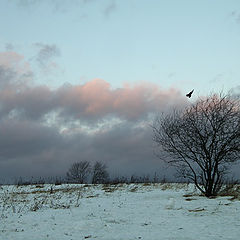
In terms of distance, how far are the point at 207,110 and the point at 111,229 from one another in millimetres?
10299

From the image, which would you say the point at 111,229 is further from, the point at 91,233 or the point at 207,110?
the point at 207,110

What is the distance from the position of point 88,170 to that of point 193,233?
62623mm

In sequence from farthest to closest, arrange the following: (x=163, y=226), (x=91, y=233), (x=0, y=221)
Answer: (x=0, y=221) < (x=163, y=226) < (x=91, y=233)

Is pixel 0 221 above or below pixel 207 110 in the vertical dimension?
below

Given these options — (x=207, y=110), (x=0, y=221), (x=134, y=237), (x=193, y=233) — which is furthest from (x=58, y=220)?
(x=207, y=110)

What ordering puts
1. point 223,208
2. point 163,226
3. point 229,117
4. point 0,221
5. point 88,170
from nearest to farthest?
point 163,226
point 0,221
point 223,208
point 229,117
point 88,170

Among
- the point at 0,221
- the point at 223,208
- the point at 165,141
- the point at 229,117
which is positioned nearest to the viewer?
the point at 0,221

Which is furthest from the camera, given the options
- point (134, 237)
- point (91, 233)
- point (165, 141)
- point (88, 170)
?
point (88, 170)

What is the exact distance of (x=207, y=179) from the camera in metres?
14.9

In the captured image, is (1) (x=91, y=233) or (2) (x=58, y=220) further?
(2) (x=58, y=220)

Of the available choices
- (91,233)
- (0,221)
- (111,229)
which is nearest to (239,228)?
(111,229)

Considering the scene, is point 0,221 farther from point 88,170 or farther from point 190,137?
point 88,170

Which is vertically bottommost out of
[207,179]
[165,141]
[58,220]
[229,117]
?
[58,220]

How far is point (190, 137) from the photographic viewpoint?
1539 cm
